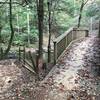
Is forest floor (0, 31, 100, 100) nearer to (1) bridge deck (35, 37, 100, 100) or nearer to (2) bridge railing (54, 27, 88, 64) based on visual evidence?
(1) bridge deck (35, 37, 100, 100)

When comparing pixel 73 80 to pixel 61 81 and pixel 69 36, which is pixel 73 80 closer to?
pixel 61 81

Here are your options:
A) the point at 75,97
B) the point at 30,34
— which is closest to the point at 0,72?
the point at 75,97

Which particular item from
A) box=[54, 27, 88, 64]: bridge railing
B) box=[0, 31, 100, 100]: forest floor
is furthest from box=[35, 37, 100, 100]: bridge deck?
box=[54, 27, 88, 64]: bridge railing

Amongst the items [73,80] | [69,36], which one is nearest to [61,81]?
[73,80]

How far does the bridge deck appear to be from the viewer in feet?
20.0

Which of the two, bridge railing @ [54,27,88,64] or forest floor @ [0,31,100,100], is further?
bridge railing @ [54,27,88,64]

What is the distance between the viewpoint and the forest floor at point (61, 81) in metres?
6.14

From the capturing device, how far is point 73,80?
23.1 ft

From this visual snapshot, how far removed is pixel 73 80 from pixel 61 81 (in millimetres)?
373

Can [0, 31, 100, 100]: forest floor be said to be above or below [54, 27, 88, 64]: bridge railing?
below

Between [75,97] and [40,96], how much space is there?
0.93 metres

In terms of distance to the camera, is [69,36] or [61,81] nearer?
[61,81]

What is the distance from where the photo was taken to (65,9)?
14883 mm

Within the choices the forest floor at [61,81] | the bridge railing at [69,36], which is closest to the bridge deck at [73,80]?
the forest floor at [61,81]
